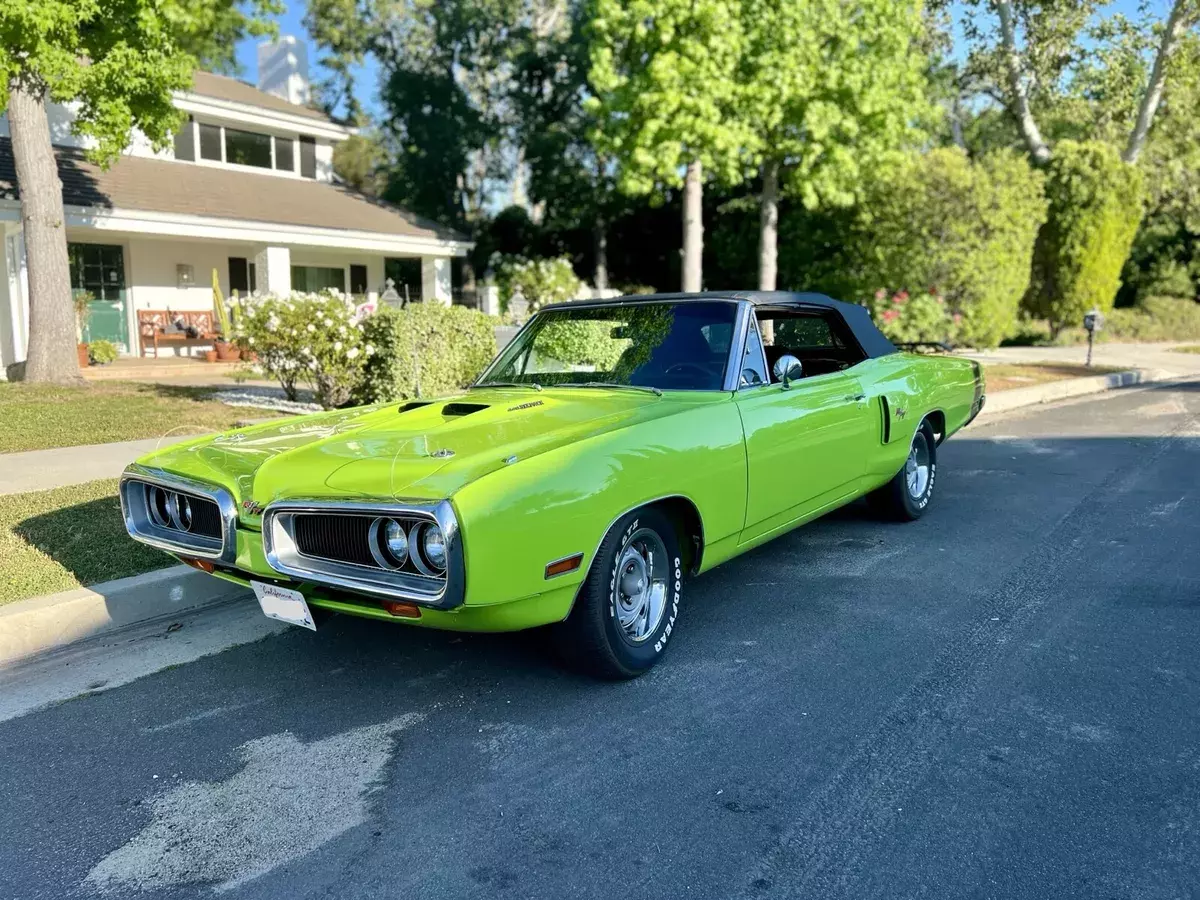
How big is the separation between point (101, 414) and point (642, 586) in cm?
894

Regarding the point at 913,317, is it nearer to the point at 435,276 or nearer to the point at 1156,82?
the point at 435,276

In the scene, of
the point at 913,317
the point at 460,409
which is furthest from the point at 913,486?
the point at 913,317

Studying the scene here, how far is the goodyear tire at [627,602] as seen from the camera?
3.67 metres

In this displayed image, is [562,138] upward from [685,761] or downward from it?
upward

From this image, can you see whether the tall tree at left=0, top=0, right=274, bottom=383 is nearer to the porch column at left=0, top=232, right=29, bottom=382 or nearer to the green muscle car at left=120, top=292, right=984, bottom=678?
the porch column at left=0, top=232, right=29, bottom=382

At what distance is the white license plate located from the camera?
11.8ft

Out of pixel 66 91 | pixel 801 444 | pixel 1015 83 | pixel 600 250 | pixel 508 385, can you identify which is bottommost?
pixel 801 444

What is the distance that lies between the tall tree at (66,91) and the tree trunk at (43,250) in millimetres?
13

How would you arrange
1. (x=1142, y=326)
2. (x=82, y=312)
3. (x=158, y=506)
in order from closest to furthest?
(x=158, y=506)
(x=82, y=312)
(x=1142, y=326)

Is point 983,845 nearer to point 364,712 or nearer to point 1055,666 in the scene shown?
point 1055,666

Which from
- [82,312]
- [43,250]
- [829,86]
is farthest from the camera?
[82,312]

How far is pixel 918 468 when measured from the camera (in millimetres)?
6738

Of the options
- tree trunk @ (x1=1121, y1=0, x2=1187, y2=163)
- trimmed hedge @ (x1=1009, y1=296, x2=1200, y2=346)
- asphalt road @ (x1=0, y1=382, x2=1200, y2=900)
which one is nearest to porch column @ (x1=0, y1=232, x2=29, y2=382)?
asphalt road @ (x1=0, y1=382, x2=1200, y2=900)

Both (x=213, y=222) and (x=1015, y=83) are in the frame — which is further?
(x=1015, y=83)
